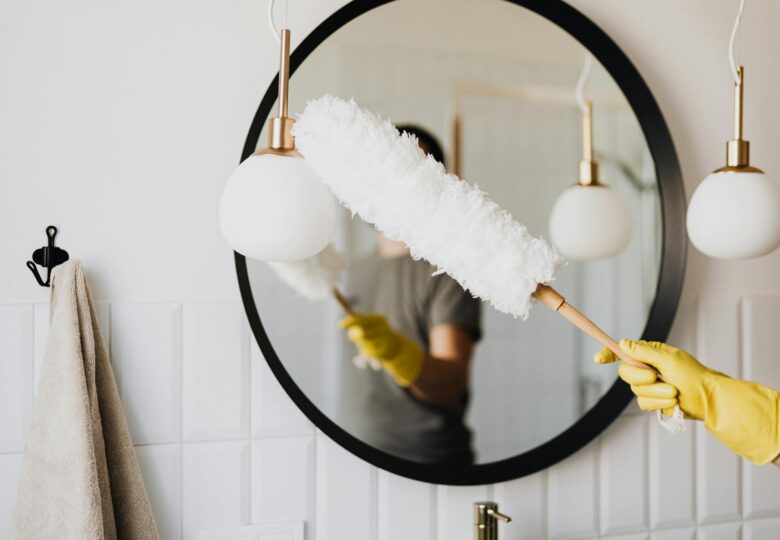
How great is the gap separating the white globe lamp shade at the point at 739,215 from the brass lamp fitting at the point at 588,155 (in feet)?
0.66

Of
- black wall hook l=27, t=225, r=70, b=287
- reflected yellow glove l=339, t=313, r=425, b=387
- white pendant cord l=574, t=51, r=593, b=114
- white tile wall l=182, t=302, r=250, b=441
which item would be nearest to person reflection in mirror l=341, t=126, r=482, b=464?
reflected yellow glove l=339, t=313, r=425, b=387

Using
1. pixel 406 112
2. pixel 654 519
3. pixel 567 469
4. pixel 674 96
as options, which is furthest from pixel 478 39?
pixel 654 519

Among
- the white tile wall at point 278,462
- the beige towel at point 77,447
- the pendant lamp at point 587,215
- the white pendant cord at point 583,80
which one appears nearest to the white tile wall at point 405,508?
the white tile wall at point 278,462

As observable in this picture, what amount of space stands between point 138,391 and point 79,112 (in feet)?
1.28

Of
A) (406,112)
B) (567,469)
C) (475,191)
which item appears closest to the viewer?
(475,191)

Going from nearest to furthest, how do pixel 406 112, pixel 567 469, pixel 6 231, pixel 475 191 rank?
pixel 475 191, pixel 6 231, pixel 406 112, pixel 567 469

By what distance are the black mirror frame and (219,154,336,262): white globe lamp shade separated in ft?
0.87

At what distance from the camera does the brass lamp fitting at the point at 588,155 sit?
1.20 m

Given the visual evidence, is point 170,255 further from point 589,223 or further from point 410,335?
point 589,223

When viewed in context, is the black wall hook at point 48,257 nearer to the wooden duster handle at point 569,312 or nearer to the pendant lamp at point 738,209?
the wooden duster handle at point 569,312

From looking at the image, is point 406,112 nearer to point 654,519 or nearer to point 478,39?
point 478,39

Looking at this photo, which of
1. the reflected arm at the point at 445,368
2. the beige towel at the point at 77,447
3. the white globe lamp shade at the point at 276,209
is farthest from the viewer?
the reflected arm at the point at 445,368

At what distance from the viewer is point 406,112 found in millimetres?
1103

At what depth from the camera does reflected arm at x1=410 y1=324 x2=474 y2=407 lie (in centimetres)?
112
